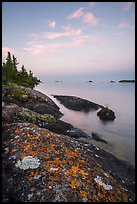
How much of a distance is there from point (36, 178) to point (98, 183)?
1.84m

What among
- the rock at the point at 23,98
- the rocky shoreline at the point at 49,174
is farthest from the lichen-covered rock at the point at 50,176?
the rock at the point at 23,98

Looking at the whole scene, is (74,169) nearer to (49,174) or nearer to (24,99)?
(49,174)

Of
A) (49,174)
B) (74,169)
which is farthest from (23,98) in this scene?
(49,174)

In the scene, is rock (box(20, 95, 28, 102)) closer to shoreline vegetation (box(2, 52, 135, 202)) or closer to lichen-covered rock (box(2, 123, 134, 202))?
shoreline vegetation (box(2, 52, 135, 202))

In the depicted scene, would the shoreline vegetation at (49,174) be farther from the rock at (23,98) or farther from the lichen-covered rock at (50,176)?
the rock at (23,98)

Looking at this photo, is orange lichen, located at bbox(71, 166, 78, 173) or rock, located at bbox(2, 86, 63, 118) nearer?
orange lichen, located at bbox(71, 166, 78, 173)

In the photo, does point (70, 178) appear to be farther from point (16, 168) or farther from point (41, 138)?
point (41, 138)

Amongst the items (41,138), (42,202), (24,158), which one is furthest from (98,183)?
(41,138)

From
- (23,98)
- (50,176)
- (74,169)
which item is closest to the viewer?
(50,176)

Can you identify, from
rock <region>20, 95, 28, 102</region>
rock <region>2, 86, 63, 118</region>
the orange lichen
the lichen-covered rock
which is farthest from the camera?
rock <region>20, 95, 28, 102</region>

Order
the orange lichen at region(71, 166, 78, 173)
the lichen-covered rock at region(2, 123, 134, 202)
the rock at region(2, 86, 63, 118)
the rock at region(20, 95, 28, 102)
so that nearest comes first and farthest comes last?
the lichen-covered rock at region(2, 123, 134, 202) → the orange lichen at region(71, 166, 78, 173) → the rock at region(2, 86, 63, 118) → the rock at region(20, 95, 28, 102)

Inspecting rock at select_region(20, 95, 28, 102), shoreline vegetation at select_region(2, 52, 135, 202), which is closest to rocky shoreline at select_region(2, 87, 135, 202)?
shoreline vegetation at select_region(2, 52, 135, 202)

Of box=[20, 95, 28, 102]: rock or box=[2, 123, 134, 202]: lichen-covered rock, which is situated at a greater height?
box=[20, 95, 28, 102]: rock

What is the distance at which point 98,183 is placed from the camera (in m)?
4.54
